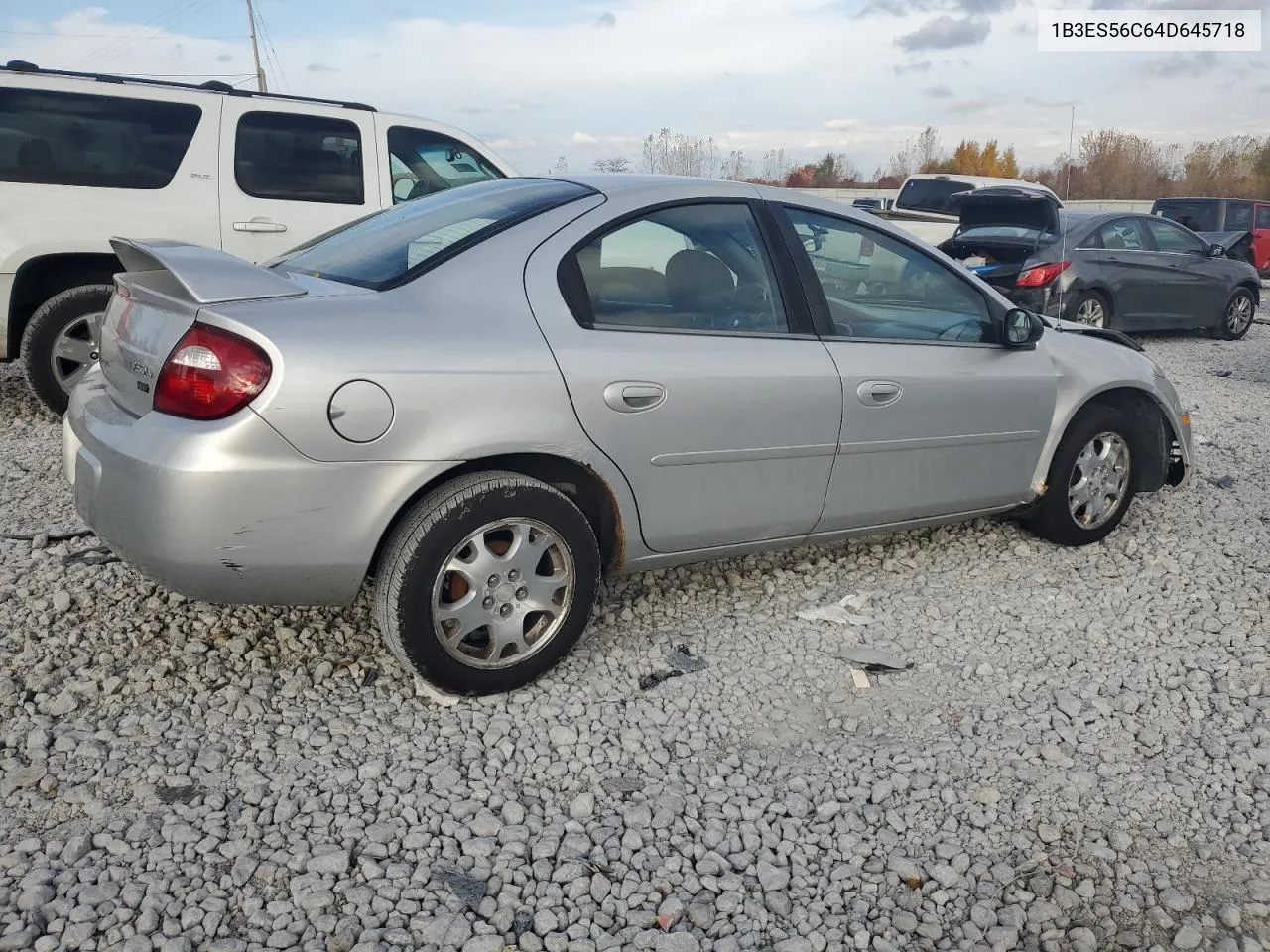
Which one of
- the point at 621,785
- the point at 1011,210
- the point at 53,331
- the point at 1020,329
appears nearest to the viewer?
the point at 621,785

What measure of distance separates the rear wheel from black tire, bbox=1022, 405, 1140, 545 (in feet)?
19.5

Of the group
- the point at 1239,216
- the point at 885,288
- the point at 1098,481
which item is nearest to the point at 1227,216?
the point at 1239,216

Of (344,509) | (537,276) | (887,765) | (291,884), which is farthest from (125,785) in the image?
(887,765)

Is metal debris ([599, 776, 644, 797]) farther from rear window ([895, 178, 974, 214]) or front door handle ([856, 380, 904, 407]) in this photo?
rear window ([895, 178, 974, 214])

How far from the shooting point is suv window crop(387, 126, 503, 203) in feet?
23.8

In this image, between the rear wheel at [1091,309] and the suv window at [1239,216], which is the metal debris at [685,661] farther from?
the suv window at [1239,216]

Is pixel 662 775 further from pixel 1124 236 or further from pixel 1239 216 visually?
pixel 1239 216

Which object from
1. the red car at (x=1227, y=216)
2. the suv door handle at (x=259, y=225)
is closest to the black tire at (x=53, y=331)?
the suv door handle at (x=259, y=225)

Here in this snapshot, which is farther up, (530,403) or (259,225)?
(259,225)

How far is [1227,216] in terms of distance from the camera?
19.0 metres

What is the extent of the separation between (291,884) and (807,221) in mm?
2848

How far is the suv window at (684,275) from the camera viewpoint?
3.39m

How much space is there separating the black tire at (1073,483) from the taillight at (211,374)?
3426 millimetres

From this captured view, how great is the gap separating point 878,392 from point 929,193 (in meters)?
14.7
